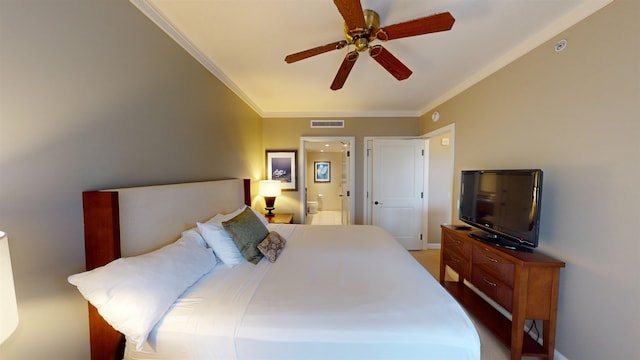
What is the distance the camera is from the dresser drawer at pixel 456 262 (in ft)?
6.92

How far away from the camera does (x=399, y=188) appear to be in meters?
3.91

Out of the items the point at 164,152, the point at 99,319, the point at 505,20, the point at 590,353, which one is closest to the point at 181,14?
the point at 164,152

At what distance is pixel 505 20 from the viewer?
1.58 meters

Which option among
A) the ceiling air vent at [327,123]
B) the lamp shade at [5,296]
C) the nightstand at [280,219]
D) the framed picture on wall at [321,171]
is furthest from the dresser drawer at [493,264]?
the framed picture on wall at [321,171]

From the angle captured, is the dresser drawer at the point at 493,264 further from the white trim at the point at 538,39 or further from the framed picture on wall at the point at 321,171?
the framed picture on wall at the point at 321,171

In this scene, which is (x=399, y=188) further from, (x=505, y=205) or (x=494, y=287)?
(x=494, y=287)

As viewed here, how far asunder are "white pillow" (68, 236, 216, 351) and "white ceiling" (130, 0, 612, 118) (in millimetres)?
1583

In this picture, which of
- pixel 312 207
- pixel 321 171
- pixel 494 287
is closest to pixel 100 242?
pixel 494 287

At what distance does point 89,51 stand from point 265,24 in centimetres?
106

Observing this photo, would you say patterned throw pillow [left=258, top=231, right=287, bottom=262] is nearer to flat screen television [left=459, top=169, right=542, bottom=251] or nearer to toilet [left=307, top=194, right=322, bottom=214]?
flat screen television [left=459, top=169, right=542, bottom=251]

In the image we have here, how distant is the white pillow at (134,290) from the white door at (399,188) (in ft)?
10.9

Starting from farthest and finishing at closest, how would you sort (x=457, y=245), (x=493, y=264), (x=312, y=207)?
(x=312, y=207), (x=457, y=245), (x=493, y=264)


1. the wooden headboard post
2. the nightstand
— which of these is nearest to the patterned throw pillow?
the wooden headboard post

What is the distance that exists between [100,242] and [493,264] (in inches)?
104
